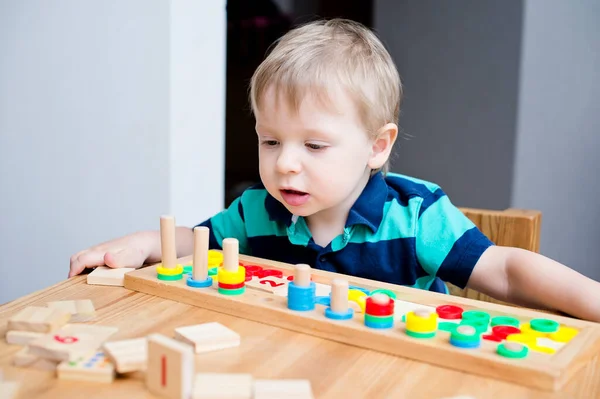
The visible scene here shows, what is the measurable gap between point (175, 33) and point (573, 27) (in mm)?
1494

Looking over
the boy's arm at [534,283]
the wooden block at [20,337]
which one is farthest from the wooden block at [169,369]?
the boy's arm at [534,283]

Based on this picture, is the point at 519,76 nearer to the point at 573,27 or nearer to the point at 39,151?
the point at 573,27

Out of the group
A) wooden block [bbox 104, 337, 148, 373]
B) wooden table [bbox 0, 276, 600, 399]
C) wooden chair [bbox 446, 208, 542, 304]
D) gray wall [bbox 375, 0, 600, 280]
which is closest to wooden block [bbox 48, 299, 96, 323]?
wooden table [bbox 0, 276, 600, 399]

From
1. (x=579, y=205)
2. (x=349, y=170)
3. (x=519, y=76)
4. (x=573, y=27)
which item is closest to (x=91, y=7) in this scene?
(x=349, y=170)

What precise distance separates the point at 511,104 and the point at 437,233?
1.46 metres

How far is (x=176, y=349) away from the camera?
44 centimetres

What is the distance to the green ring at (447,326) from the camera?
58 centimetres

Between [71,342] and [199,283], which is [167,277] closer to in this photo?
[199,283]

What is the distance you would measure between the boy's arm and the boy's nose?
0.92 feet

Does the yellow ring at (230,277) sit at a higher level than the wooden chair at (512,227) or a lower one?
higher

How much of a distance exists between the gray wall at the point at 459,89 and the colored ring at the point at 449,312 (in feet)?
5.61

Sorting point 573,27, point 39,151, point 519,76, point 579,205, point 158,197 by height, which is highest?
point 573,27

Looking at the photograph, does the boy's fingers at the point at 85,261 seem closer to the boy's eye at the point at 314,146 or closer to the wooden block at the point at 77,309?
the wooden block at the point at 77,309

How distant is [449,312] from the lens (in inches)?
24.6
